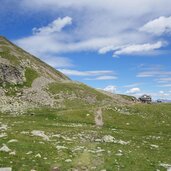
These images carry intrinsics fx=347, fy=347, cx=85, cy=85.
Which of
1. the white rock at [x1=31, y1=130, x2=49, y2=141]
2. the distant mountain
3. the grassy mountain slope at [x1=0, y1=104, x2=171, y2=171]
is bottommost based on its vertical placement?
the grassy mountain slope at [x1=0, y1=104, x2=171, y2=171]

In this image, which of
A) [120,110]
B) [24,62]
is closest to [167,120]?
[120,110]

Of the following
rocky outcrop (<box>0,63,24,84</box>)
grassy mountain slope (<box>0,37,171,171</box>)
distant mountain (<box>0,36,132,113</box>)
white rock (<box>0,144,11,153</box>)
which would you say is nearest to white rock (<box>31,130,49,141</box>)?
grassy mountain slope (<box>0,37,171,171</box>)

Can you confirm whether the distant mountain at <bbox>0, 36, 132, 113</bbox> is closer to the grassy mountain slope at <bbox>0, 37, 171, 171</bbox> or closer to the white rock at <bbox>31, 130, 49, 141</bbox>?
the grassy mountain slope at <bbox>0, 37, 171, 171</bbox>

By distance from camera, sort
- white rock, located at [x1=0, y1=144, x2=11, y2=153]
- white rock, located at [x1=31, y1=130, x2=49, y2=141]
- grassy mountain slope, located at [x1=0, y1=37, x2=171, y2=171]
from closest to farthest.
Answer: grassy mountain slope, located at [x1=0, y1=37, x2=171, y2=171] < white rock, located at [x1=0, y1=144, x2=11, y2=153] < white rock, located at [x1=31, y1=130, x2=49, y2=141]

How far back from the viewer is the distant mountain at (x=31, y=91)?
82381 millimetres

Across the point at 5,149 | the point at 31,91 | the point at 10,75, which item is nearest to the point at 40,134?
the point at 5,149

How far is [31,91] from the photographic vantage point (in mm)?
93062

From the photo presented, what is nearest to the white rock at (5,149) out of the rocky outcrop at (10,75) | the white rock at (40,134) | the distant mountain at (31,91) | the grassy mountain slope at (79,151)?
the grassy mountain slope at (79,151)

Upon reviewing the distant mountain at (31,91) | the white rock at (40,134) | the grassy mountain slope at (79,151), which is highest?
the distant mountain at (31,91)

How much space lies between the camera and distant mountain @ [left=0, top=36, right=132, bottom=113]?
82.4 metres

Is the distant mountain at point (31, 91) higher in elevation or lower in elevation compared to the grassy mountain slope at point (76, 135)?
higher

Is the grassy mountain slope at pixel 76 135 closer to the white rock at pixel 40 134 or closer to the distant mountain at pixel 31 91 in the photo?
the white rock at pixel 40 134

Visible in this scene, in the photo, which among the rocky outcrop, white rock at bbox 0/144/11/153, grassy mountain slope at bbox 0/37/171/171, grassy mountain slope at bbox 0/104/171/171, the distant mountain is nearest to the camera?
grassy mountain slope at bbox 0/104/171/171

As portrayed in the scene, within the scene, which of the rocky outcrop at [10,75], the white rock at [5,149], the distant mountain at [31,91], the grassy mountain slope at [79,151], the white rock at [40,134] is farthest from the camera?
the rocky outcrop at [10,75]
